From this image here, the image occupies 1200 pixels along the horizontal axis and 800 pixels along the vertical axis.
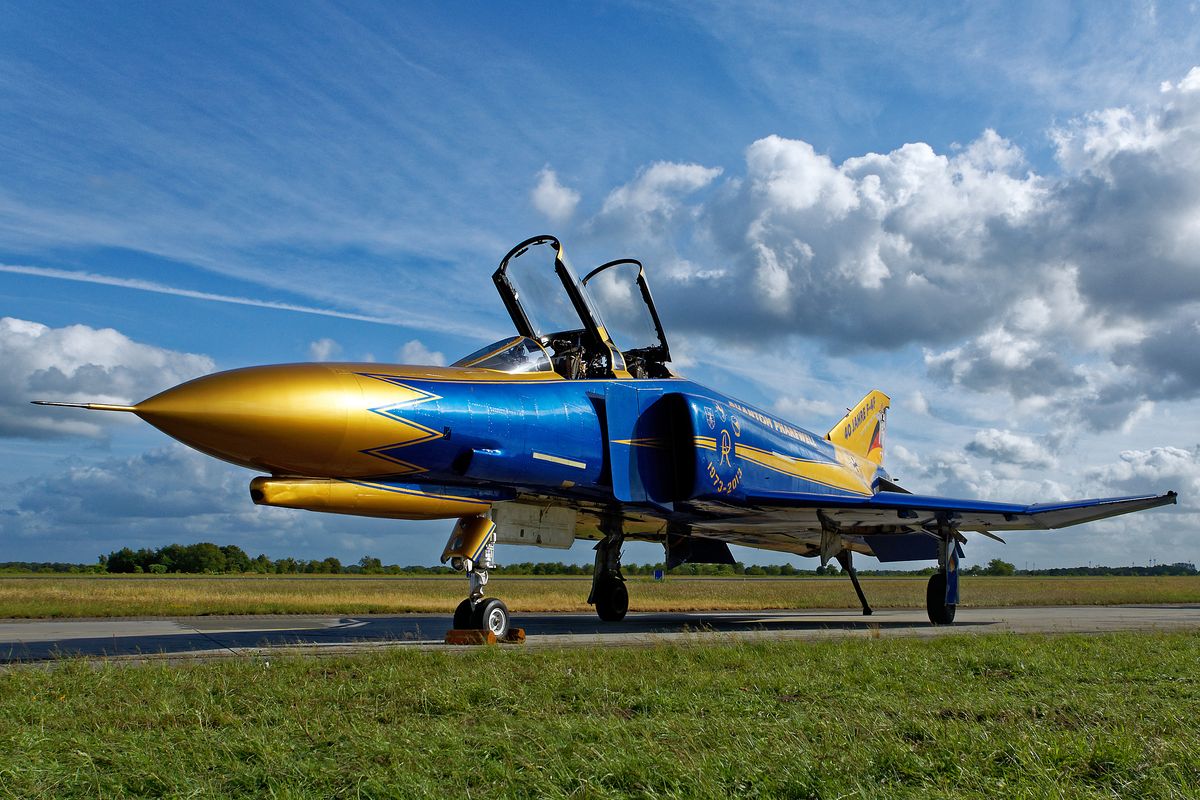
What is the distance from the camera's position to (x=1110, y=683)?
6.23 m

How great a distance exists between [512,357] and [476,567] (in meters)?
2.59

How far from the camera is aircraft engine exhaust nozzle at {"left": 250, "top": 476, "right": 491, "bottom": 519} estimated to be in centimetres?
887

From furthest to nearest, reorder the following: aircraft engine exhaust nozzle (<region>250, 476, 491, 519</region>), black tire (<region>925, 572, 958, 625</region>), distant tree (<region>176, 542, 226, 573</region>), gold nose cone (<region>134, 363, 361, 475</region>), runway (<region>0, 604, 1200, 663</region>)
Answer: distant tree (<region>176, 542, 226, 573</region>), black tire (<region>925, 572, 958, 625</region>), runway (<region>0, 604, 1200, 663</region>), aircraft engine exhaust nozzle (<region>250, 476, 491, 519</region>), gold nose cone (<region>134, 363, 361, 475</region>)

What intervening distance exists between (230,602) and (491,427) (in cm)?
1414

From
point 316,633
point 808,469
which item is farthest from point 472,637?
point 808,469

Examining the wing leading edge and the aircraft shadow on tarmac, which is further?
the wing leading edge

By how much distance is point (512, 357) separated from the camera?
11.1 metres

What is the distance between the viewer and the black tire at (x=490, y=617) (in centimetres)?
1016

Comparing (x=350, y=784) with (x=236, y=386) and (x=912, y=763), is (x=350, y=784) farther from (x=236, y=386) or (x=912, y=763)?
(x=236, y=386)

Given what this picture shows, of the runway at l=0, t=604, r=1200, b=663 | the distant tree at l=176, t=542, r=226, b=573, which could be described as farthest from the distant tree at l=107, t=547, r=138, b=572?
the runway at l=0, t=604, r=1200, b=663

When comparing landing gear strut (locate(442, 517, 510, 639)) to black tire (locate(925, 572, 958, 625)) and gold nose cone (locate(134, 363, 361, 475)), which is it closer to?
gold nose cone (locate(134, 363, 361, 475))

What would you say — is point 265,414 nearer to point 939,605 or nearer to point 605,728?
point 605,728

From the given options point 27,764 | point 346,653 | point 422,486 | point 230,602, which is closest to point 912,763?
point 27,764

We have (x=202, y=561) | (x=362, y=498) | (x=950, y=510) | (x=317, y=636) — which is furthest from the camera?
(x=202, y=561)
